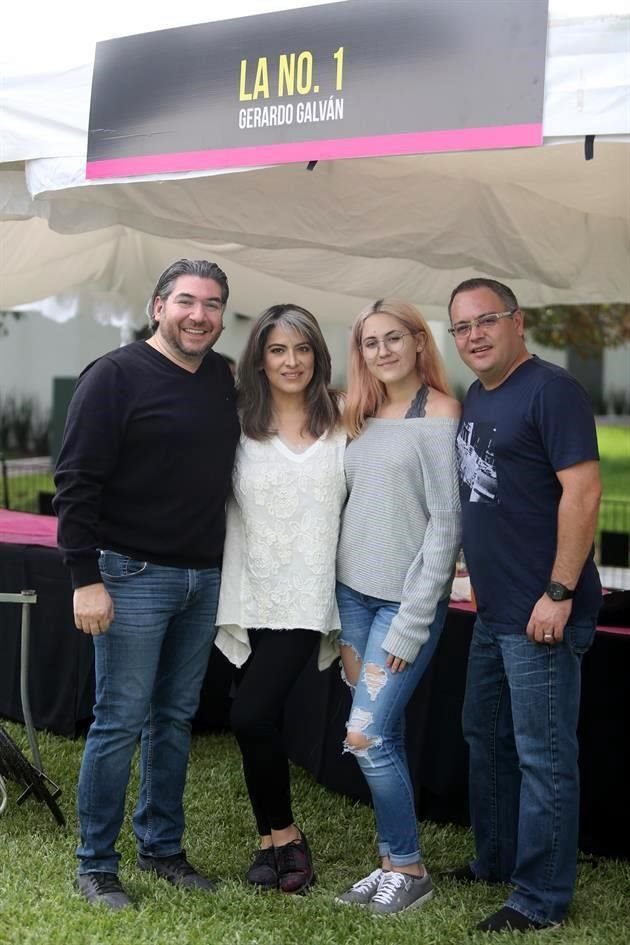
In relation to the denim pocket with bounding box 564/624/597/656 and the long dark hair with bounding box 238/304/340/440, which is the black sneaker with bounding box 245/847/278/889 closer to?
the denim pocket with bounding box 564/624/597/656

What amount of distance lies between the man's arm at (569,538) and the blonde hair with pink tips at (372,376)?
1.81 feet

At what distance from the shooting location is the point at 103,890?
344cm

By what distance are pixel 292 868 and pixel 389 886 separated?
1.02 feet

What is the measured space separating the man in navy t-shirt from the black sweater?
2.37 feet

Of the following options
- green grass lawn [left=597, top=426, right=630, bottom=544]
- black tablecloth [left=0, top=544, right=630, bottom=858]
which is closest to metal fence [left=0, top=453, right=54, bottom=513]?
green grass lawn [left=597, top=426, right=630, bottom=544]

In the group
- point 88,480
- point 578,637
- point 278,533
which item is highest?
point 88,480

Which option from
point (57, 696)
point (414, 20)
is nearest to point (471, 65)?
point (414, 20)

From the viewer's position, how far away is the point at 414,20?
293 centimetres

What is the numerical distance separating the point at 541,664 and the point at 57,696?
9.44 feet

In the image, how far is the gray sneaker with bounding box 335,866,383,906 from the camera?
Answer: 3.48 meters

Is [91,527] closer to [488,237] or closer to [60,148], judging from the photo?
[60,148]

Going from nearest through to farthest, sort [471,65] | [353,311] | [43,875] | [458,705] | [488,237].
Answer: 1. [471,65]
2. [43,875]
3. [458,705]
4. [488,237]
5. [353,311]

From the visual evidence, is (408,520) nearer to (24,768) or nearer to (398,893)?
(398,893)

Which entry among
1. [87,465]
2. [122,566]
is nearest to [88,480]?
[87,465]
